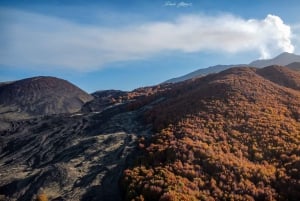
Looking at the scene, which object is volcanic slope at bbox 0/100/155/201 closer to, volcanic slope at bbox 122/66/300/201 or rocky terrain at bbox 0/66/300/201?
rocky terrain at bbox 0/66/300/201

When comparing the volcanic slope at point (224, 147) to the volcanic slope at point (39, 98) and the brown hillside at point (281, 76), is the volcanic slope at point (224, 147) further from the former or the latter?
the volcanic slope at point (39, 98)

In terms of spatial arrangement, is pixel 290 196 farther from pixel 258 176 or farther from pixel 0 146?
pixel 0 146

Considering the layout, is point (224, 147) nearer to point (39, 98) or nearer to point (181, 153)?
point (181, 153)

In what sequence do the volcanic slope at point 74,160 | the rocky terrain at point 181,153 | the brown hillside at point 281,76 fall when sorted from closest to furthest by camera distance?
1. the rocky terrain at point 181,153
2. the volcanic slope at point 74,160
3. the brown hillside at point 281,76

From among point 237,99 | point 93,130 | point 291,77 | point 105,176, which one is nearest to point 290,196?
point 105,176

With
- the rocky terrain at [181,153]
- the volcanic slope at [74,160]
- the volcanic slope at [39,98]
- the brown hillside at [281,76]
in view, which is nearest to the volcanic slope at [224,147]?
the rocky terrain at [181,153]

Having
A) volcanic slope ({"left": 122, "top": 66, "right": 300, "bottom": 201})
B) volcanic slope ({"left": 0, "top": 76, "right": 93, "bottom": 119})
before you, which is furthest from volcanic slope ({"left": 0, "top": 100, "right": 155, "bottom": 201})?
volcanic slope ({"left": 0, "top": 76, "right": 93, "bottom": 119})
